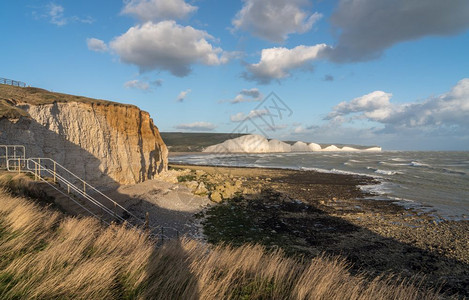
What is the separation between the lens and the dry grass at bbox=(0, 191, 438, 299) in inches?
153

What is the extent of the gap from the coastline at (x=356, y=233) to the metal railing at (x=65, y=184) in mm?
4217

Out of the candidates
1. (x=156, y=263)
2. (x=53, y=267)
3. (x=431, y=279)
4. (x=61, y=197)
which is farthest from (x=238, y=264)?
(x=431, y=279)

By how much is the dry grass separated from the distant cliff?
13.2 meters

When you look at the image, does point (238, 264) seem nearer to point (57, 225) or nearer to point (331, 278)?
point (331, 278)

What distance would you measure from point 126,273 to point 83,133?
20.2m

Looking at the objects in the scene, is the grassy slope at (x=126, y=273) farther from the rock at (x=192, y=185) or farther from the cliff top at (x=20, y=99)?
the rock at (x=192, y=185)

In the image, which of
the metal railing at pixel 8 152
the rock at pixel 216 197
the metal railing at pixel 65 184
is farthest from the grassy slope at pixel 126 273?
the rock at pixel 216 197

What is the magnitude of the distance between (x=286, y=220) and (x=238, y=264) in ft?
46.0

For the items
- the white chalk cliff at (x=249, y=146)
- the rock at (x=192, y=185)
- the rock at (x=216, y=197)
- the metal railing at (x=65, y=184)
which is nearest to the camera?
the metal railing at (x=65, y=184)

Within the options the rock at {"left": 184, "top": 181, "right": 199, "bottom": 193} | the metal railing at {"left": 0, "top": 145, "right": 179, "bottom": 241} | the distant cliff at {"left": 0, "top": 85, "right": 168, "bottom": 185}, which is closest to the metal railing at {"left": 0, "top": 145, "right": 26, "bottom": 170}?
the metal railing at {"left": 0, "top": 145, "right": 179, "bottom": 241}

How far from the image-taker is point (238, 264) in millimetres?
5703

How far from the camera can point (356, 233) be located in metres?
16.4

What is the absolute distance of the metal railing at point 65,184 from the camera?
40.1 feet

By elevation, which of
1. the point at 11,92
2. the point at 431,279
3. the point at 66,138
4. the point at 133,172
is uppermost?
the point at 11,92
